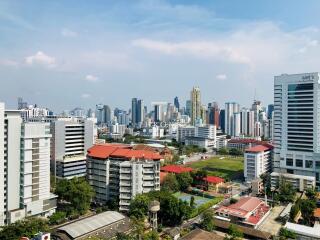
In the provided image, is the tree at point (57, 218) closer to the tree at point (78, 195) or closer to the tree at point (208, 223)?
the tree at point (78, 195)

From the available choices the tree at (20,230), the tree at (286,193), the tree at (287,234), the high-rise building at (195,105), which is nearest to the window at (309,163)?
the tree at (286,193)

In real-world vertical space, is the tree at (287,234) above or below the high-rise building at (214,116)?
below

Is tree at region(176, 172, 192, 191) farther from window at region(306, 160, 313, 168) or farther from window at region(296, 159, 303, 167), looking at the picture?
window at region(306, 160, 313, 168)

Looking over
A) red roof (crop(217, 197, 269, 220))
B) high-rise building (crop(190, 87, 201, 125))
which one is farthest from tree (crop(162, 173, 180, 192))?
high-rise building (crop(190, 87, 201, 125))

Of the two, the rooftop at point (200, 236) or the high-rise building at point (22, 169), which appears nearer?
the rooftop at point (200, 236)

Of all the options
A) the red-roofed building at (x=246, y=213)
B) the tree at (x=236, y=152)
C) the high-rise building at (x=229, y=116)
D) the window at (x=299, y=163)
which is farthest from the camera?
the high-rise building at (x=229, y=116)

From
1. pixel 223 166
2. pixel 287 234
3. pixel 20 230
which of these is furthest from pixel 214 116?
pixel 20 230
